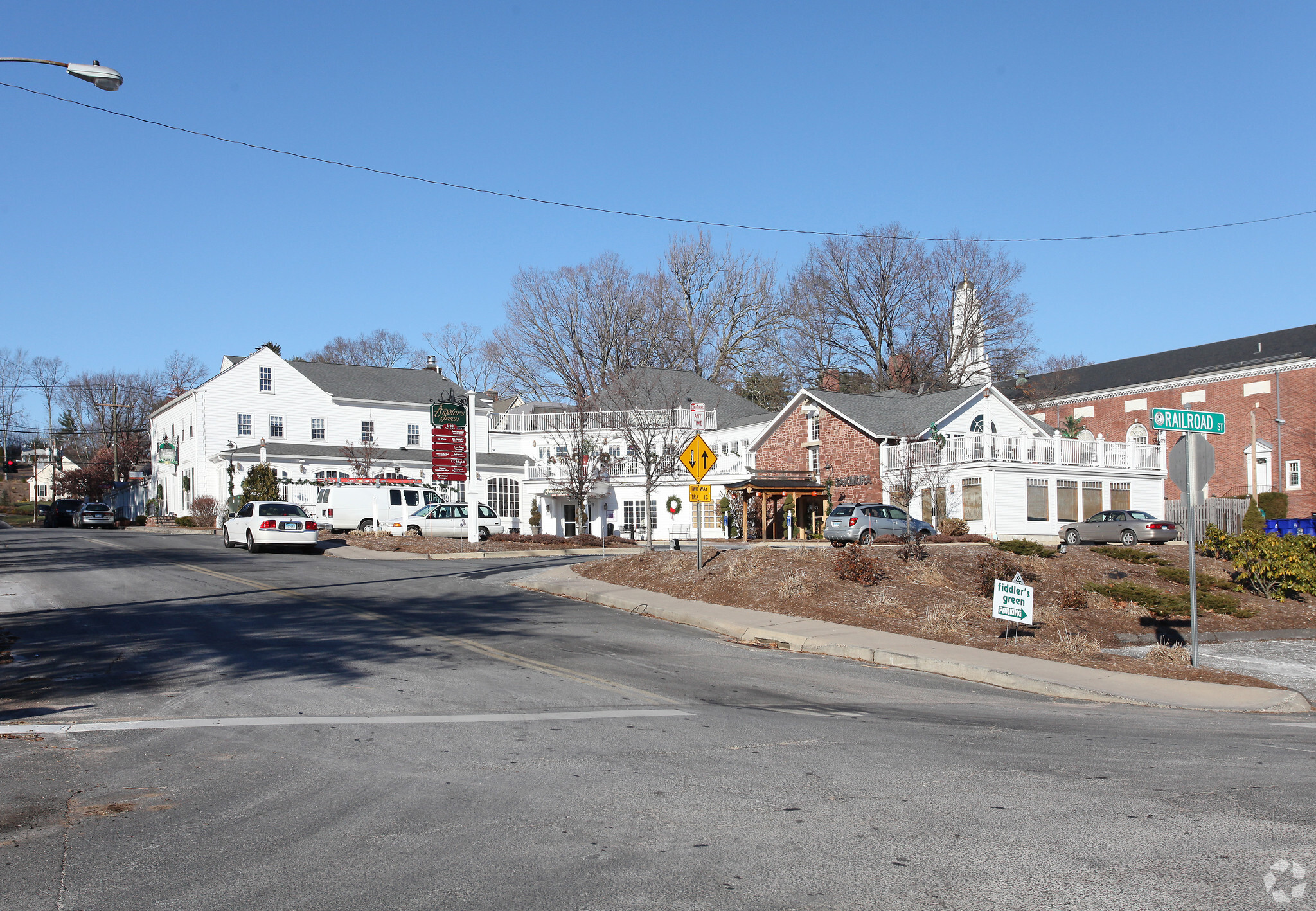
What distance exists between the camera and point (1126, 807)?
6223 millimetres

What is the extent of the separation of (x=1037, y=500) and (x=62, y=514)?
60038 millimetres

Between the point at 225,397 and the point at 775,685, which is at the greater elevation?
the point at 225,397

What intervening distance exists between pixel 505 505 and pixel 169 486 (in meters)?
23.6

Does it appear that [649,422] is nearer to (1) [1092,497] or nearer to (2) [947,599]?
(1) [1092,497]

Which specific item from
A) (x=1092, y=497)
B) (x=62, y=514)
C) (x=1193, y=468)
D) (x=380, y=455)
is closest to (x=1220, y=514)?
(x=1092, y=497)

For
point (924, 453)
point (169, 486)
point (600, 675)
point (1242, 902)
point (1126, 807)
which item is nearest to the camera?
point (1242, 902)

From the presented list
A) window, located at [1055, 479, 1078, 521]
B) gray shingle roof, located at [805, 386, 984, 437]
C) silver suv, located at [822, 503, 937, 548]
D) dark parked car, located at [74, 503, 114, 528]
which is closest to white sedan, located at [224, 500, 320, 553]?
silver suv, located at [822, 503, 937, 548]

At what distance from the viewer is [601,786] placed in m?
6.56

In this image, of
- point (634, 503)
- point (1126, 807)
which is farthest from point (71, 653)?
point (634, 503)

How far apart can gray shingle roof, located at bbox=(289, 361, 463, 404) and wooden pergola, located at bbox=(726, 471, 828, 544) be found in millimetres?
22537

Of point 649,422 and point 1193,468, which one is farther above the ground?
point 649,422

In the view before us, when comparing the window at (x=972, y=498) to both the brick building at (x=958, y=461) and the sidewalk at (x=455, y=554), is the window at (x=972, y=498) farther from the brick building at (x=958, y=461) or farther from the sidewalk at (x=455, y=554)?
the sidewalk at (x=455, y=554)

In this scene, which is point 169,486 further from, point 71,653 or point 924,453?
point 71,653

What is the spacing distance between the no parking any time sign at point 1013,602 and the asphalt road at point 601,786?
8.21ft
